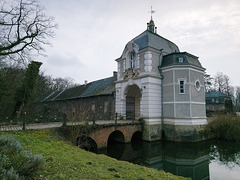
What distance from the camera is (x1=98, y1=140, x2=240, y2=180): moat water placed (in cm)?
828

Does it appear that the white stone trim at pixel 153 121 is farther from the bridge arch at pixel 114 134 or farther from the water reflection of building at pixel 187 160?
the water reflection of building at pixel 187 160

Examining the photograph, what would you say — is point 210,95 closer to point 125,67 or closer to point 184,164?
point 125,67

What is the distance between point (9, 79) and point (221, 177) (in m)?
18.8

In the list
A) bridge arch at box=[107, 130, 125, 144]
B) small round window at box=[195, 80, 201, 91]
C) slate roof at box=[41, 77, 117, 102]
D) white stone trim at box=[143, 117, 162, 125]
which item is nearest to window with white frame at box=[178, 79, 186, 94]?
small round window at box=[195, 80, 201, 91]

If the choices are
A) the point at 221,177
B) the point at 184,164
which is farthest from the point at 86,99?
the point at 221,177

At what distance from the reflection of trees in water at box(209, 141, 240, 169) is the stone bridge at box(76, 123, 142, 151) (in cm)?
614

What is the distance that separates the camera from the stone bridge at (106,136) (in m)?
11.0

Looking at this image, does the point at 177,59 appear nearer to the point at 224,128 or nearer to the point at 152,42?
the point at 152,42

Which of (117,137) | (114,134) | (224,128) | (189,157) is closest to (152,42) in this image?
(114,134)

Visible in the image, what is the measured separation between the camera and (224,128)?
15.1 meters

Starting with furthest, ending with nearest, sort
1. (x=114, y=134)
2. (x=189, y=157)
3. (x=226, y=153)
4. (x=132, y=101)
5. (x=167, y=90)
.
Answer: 1. (x=132, y=101)
2. (x=167, y=90)
3. (x=114, y=134)
4. (x=226, y=153)
5. (x=189, y=157)

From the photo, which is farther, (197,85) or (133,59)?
(133,59)

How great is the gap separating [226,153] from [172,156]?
4.11 metres

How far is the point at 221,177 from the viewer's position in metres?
7.70
